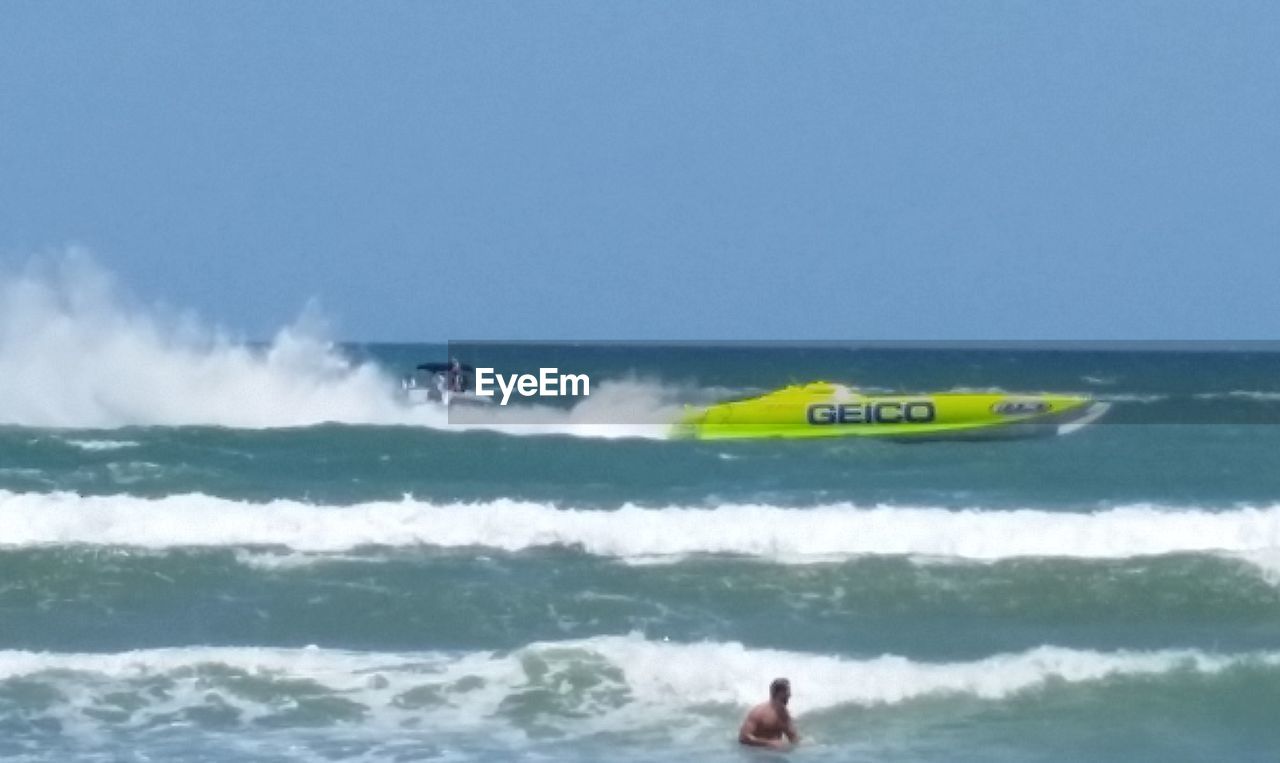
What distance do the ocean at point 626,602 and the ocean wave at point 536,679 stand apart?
0.10ft

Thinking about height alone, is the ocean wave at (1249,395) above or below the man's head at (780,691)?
above

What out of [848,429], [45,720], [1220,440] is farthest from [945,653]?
[1220,440]

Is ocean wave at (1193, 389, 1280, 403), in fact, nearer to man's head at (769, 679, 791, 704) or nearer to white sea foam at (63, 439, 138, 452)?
white sea foam at (63, 439, 138, 452)

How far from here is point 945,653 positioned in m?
14.0

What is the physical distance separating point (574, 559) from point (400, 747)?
239 inches

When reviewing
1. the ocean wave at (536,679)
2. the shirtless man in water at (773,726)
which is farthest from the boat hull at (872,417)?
the shirtless man in water at (773,726)

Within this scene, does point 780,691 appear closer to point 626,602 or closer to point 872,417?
point 626,602

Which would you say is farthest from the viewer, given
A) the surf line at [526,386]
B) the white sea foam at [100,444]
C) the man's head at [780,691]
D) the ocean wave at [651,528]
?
the surf line at [526,386]

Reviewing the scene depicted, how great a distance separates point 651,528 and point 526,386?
83.9 ft

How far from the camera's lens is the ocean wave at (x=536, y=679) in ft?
41.0

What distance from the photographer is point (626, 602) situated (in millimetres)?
15625

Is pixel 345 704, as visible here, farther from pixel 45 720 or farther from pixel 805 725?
pixel 805 725

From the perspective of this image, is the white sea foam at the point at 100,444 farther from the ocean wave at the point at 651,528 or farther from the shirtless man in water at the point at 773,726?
the shirtless man in water at the point at 773,726

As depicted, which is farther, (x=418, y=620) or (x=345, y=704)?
(x=418, y=620)
